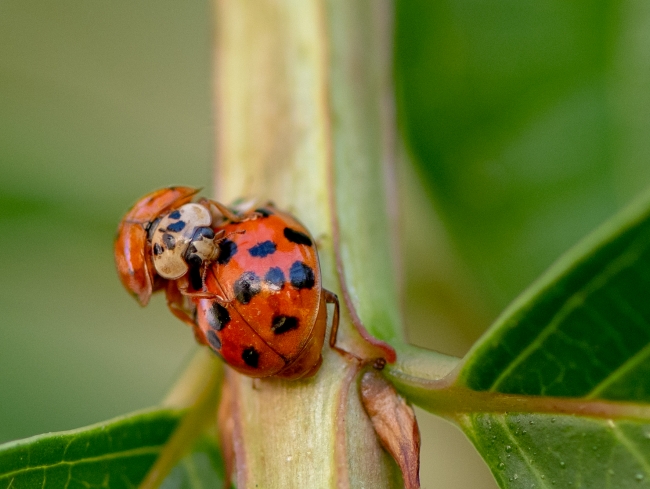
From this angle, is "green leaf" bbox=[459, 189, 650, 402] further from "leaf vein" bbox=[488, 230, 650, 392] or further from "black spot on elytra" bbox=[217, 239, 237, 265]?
"black spot on elytra" bbox=[217, 239, 237, 265]

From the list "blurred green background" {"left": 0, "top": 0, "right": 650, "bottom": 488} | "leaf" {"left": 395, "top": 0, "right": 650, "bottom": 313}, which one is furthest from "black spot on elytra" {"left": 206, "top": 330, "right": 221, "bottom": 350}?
"leaf" {"left": 395, "top": 0, "right": 650, "bottom": 313}

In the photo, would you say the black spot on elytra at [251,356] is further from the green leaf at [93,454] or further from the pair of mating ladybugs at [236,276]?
the green leaf at [93,454]

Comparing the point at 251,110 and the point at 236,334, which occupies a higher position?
the point at 251,110

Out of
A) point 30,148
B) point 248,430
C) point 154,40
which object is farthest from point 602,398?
point 154,40

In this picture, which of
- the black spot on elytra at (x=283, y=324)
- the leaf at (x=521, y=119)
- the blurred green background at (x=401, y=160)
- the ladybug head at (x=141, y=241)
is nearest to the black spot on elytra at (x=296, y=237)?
the black spot on elytra at (x=283, y=324)

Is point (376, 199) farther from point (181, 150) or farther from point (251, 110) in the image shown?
point (181, 150)

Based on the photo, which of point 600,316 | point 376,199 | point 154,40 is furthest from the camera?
point 154,40

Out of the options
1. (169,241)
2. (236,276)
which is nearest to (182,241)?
(169,241)
